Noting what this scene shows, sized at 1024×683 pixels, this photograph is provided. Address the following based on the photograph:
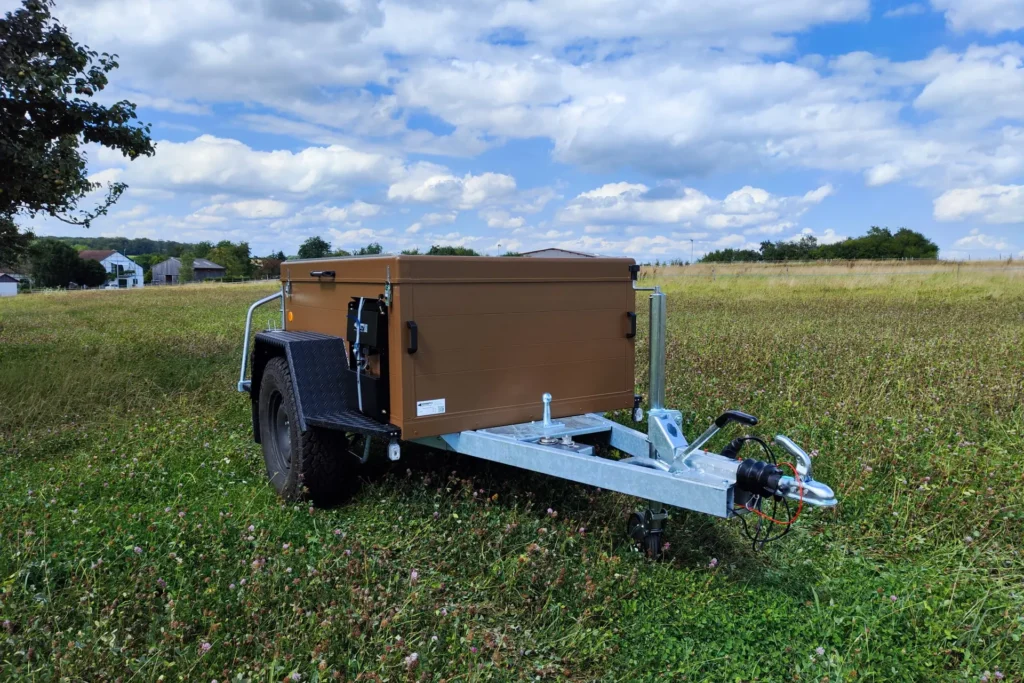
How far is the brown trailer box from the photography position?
4113 millimetres

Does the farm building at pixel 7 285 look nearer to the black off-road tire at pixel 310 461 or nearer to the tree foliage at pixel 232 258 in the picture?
the tree foliage at pixel 232 258

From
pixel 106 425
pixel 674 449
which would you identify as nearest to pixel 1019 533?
pixel 674 449

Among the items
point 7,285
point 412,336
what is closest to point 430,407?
point 412,336

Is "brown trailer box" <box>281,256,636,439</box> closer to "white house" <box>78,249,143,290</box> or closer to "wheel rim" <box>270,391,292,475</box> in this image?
"wheel rim" <box>270,391,292,475</box>

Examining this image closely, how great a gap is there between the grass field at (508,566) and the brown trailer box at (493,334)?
67 cm

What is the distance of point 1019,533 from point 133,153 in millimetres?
10990

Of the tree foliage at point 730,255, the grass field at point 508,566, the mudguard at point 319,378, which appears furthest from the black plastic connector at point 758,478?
the tree foliage at point 730,255

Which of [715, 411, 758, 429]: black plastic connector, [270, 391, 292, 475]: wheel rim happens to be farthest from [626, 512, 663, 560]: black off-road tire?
[270, 391, 292, 475]: wheel rim

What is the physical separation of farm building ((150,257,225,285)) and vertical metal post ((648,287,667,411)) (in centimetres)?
10673

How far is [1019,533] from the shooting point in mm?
4320

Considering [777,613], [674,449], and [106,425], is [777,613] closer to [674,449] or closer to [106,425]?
[674,449]

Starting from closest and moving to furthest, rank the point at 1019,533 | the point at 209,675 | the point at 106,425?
the point at 209,675 < the point at 1019,533 < the point at 106,425

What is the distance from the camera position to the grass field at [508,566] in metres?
3.15

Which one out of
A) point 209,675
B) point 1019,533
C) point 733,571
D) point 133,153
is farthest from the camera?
point 133,153
